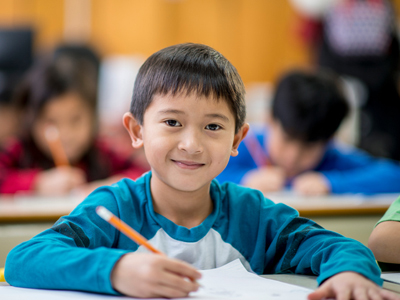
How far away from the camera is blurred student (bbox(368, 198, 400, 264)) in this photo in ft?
2.54

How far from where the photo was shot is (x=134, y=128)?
80 centimetres

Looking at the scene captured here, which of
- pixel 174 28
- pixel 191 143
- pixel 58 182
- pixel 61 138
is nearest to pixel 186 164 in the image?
pixel 191 143

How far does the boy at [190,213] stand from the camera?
2.01 ft

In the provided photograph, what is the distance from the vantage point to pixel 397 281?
2.25ft

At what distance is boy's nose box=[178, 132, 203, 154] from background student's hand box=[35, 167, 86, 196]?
0.99 m

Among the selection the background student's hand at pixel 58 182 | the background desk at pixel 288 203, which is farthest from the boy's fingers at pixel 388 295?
the background student's hand at pixel 58 182

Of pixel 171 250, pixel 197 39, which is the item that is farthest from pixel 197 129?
pixel 197 39

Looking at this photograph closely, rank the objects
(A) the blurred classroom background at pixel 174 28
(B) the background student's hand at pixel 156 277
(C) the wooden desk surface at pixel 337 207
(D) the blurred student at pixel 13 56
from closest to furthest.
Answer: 1. (B) the background student's hand at pixel 156 277
2. (C) the wooden desk surface at pixel 337 207
3. (D) the blurred student at pixel 13 56
4. (A) the blurred classroom background at pixel 174 28

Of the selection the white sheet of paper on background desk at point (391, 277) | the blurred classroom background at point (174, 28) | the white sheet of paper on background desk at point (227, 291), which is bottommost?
the white sheet of paper on background desk at point (391, 277)

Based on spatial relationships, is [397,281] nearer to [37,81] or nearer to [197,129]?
[197,129]

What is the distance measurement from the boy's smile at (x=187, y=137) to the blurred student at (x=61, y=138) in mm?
894

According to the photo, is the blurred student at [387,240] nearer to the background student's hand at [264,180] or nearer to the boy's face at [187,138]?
the boy's face at [187,138]

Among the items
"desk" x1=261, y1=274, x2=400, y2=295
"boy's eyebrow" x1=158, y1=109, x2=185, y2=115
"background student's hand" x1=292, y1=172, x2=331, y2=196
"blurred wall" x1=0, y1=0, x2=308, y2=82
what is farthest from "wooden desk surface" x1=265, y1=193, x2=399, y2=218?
"blurred wall" x1=0, y1=0, x2=308, y2=82

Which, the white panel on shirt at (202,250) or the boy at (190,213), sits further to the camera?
the white panel on shirt at (202,250)
